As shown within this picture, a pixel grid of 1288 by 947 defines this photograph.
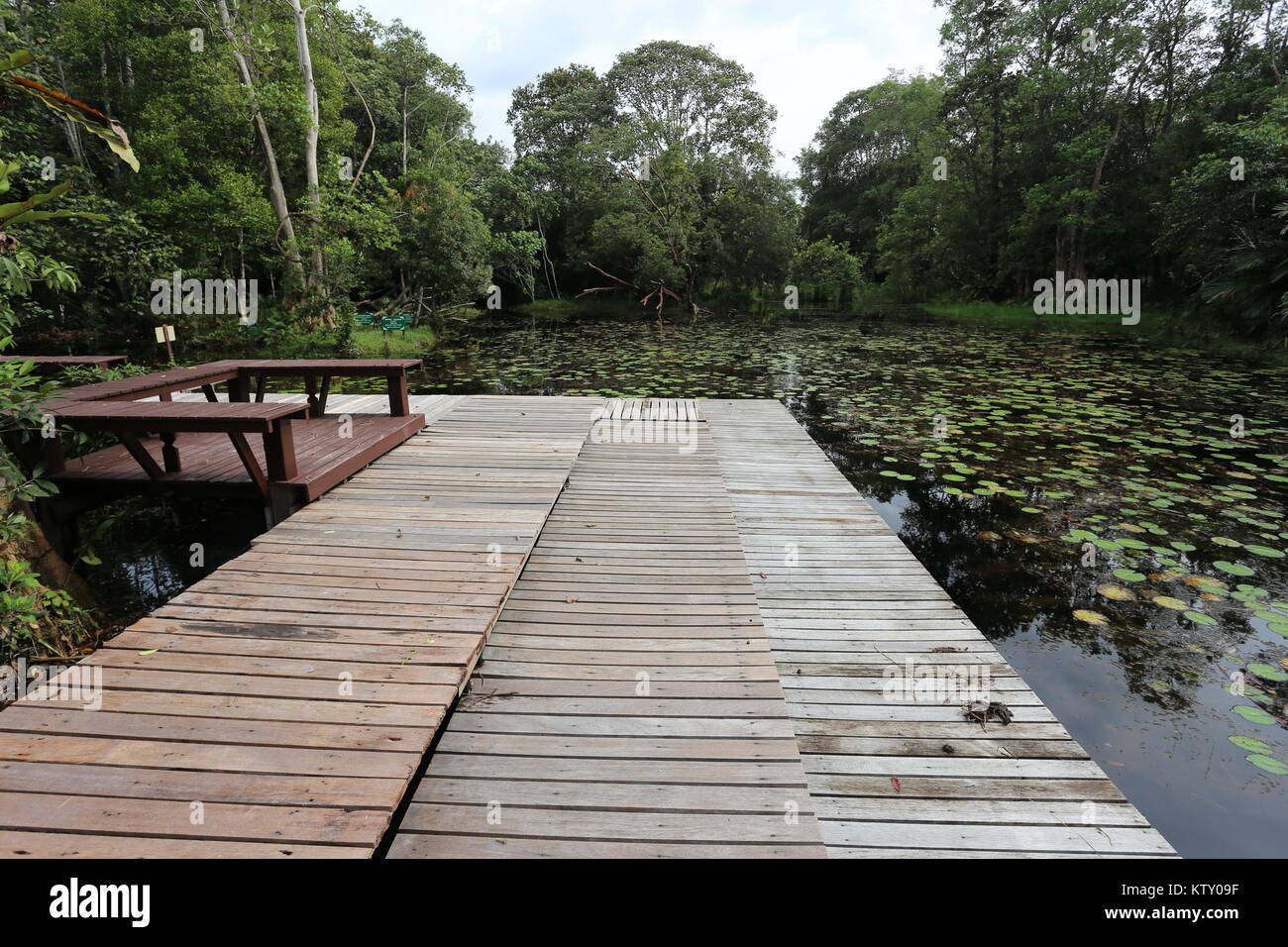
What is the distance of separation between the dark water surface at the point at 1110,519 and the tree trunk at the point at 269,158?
5.02 meters

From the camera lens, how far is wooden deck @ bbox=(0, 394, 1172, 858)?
58.9 inches

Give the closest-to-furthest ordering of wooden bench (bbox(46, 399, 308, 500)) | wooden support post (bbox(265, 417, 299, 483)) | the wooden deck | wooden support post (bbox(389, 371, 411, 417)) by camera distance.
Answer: the wooden deck, wooden bench (bbox(46, 399, 308, 500)), wooden support post (bbox(265, 417, 299, 483)), wooden support post (bbox(389, 371, 411, 417))

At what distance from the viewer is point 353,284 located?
13.5m

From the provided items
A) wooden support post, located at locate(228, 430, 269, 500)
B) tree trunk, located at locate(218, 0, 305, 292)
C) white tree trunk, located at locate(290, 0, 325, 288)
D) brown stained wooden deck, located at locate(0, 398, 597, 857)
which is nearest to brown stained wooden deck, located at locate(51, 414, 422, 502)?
wooden support post, located at locate(228, 430, 269, 500)

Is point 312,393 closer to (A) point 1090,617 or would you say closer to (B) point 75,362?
(B) point 75,362

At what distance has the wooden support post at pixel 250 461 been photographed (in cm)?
329

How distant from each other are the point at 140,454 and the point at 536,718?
3098mm

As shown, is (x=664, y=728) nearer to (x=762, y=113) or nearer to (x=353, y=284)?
(x=353, y=284)

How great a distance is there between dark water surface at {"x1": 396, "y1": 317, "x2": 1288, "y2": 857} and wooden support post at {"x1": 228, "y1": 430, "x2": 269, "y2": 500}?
4.28m

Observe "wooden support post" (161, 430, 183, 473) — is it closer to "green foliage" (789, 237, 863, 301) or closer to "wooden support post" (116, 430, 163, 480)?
"wooden support post" (116, 430, 163, 480)

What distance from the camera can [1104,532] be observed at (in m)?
4.27

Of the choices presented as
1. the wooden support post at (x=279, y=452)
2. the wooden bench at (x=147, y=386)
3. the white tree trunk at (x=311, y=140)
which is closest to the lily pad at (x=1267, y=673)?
the wooden support post at (x=279, y=452)
